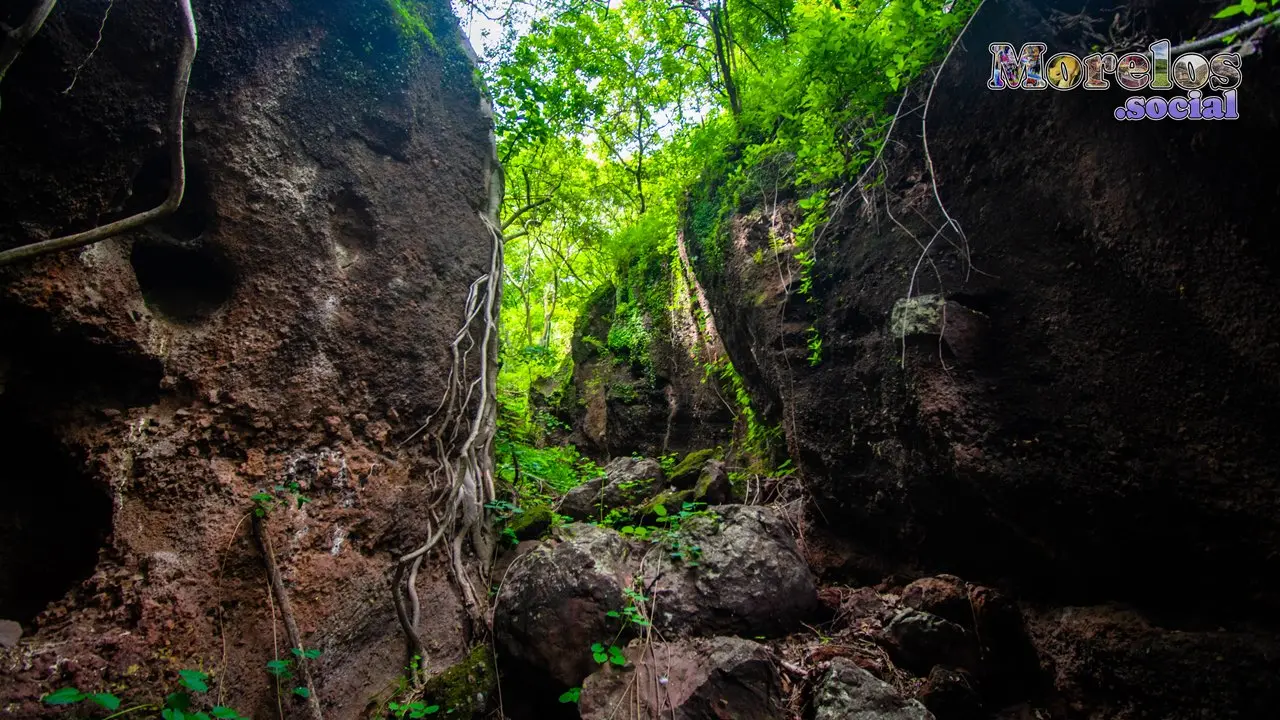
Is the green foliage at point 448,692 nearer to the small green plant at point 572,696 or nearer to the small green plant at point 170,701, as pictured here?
the small green plant at point 572,696

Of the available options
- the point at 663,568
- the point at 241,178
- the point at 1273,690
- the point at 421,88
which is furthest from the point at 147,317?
the point at 1273,690

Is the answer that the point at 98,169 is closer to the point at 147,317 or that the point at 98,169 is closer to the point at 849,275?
the point at 147,317

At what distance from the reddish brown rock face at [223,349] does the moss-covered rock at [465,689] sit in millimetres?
234

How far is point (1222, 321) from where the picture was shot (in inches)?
76.5

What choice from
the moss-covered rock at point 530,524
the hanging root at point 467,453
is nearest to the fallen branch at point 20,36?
the hanging root at point 467,453

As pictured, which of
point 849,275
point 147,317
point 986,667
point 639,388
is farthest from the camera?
point 639,388

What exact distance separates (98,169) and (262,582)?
2.08 meters

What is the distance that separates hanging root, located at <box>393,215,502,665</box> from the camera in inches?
118

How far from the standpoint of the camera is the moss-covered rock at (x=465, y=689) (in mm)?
2691

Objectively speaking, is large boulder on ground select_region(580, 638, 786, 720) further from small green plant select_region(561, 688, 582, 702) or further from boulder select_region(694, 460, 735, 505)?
boulder select_region(694, 460, 735, 505)

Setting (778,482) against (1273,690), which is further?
(778,482)

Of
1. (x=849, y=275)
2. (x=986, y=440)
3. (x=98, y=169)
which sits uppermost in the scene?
(x=98, y=169)

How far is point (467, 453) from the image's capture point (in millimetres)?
3635

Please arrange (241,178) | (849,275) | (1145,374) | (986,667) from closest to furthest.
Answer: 1. (1145,374)
2. (986,667)
3. (241,178)
4. (849,275)
